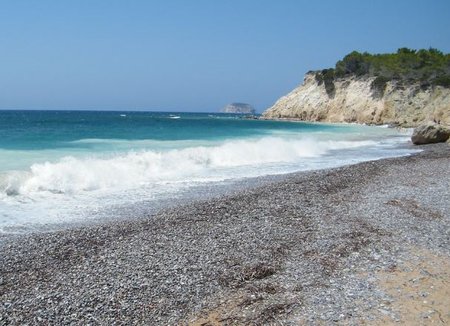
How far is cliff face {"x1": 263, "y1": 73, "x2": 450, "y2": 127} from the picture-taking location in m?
53.4

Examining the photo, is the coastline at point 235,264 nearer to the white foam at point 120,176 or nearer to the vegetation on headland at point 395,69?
the white foam at point 120,176

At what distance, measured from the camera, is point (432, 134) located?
28.1m

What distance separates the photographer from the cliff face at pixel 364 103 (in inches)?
2102

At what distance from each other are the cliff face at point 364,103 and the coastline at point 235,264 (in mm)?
36614

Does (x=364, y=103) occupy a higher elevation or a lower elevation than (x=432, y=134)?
higher

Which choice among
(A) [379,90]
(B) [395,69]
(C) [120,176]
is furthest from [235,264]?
(B) [395,69]

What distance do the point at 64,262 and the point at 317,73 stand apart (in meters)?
75.6

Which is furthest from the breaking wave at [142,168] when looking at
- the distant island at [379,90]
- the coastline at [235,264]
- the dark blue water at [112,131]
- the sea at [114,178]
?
the distant island at [379,90]

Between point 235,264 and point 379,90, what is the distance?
6207 cm

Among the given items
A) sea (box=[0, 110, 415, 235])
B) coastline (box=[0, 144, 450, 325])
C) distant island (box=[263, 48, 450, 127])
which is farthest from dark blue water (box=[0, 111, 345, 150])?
coastline (box=[0, 144, 450, 325])

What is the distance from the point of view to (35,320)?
530cm

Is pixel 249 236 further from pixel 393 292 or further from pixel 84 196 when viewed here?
pixel 84 196

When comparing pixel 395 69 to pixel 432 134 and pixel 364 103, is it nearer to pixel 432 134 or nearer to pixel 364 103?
pixel 364 103

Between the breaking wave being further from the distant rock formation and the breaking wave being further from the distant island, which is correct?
the distant island
